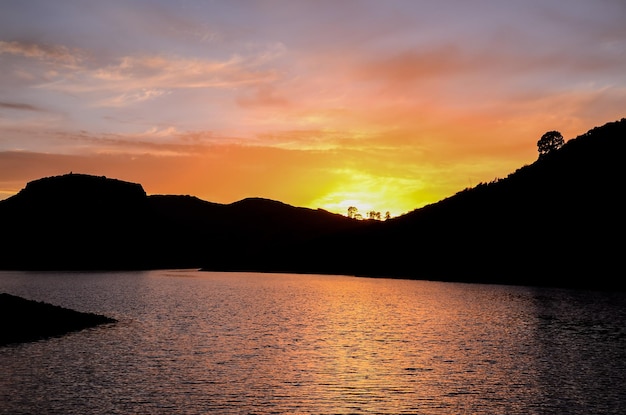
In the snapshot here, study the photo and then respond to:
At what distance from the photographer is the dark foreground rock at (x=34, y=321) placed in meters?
57.6

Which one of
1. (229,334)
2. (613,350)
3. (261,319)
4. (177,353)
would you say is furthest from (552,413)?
(261,319)

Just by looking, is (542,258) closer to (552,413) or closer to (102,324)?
(102,324)

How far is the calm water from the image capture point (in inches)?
1340

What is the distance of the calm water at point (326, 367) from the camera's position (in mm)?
34031

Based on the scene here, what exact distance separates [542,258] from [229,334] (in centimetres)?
13724

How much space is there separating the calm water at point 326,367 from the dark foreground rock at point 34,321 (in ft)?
9.91

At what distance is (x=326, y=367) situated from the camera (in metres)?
45.8

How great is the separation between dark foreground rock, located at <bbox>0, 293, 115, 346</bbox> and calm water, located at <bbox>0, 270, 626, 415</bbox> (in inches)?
119

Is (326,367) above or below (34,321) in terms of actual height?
below

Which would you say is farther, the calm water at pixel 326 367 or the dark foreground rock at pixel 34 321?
the dark foreground rock at pixel 34 321

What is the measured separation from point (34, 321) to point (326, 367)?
1424 inches

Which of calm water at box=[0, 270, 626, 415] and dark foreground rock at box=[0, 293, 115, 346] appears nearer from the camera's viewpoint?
calm water at box=[0, 270, 626, 415]

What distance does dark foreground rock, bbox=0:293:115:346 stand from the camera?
57.6 meters

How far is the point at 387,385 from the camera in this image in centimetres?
3941
